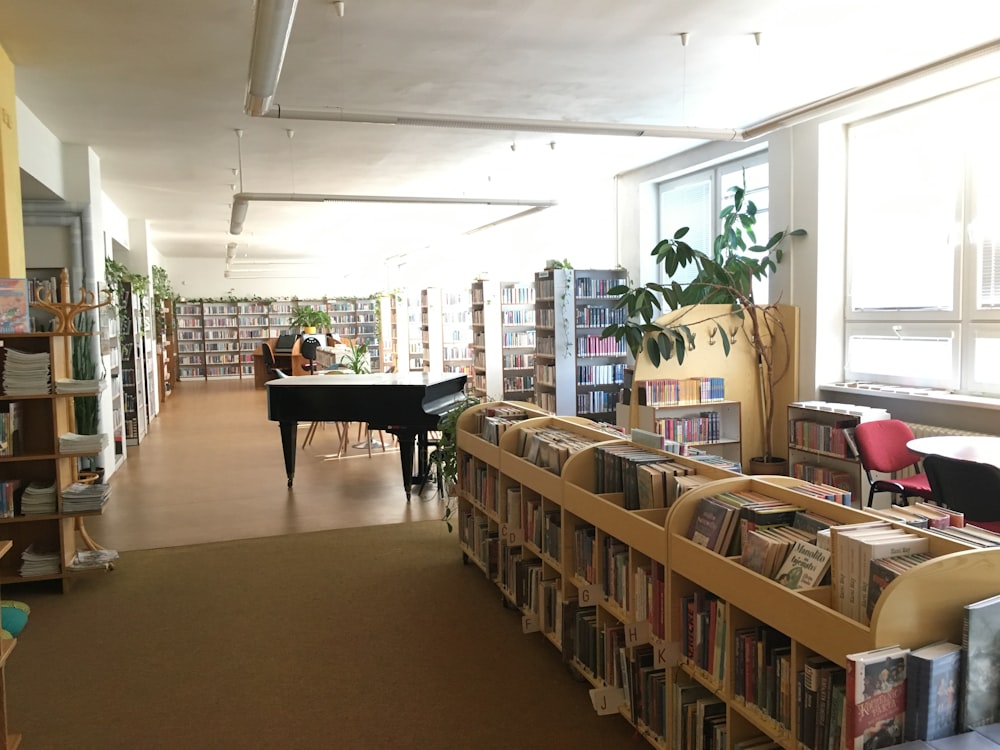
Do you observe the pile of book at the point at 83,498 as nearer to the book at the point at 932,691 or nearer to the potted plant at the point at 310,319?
the book at the point at 932,691

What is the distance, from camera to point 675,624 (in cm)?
265

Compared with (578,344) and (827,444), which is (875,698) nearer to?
(827,444)

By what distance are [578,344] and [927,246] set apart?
439 cm

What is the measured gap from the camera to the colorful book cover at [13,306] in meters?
4.74

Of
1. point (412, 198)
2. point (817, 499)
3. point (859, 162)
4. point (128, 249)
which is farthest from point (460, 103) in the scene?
point (128, 249)

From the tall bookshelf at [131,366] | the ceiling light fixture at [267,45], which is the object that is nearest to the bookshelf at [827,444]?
the ceiling light fixture at [267,45]

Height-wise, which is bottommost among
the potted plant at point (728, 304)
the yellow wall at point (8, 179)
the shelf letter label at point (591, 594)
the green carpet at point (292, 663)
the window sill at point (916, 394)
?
the green carpet at point (292, 663)

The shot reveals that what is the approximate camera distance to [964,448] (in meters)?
4.50

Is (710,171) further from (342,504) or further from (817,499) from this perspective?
(817,499)

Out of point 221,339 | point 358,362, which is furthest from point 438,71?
point 221,339

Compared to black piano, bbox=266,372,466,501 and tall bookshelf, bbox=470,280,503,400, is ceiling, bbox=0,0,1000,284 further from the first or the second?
black piano, bbox=266,372,466,501

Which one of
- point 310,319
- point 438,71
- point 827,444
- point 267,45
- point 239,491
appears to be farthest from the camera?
point 310,319

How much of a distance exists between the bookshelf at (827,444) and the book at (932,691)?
436 cm

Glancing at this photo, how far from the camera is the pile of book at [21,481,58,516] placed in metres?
4.67
